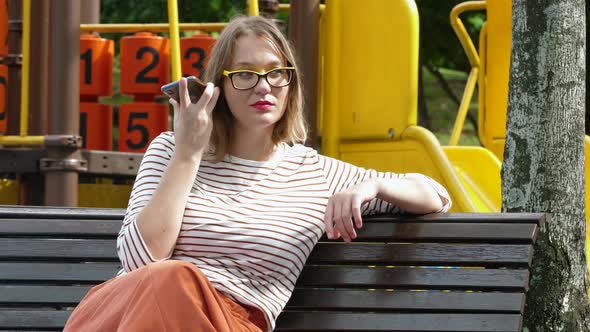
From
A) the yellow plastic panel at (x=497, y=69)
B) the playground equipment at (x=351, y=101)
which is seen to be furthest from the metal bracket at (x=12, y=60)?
the yellow plastic panel at (x=497, y=69)

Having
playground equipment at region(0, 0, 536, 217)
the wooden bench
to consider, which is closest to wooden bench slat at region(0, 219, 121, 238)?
the wooden bench

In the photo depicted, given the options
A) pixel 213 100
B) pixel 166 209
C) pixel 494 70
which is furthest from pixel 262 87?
pixel 494 70

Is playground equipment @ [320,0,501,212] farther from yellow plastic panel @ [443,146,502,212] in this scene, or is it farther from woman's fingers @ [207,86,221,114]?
woman's fingers @ [207,86,221,114]

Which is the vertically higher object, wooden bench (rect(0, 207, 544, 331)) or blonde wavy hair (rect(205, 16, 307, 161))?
blonde wavy hair (rect(205, 16, 307, 161))

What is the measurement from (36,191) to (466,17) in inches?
316

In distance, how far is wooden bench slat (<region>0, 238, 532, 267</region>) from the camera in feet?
10.4

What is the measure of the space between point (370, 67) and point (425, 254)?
9.30ft

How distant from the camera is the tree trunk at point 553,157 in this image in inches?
176

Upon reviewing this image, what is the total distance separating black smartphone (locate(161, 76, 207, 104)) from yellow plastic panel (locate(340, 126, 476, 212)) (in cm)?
258

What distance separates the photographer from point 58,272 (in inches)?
131

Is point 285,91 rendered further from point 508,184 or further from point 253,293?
point 508,184

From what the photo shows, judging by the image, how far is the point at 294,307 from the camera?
10.5 feet

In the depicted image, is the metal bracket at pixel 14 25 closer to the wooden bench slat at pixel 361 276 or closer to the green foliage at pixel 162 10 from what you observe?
the wooden bench slat at pixel 361 276

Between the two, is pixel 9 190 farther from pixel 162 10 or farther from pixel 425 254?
pixel 162 10
